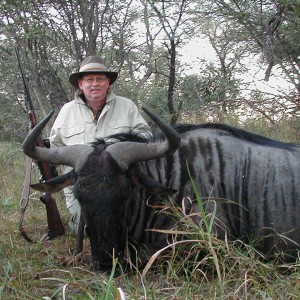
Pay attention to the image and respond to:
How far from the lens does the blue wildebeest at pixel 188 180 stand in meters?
3.28

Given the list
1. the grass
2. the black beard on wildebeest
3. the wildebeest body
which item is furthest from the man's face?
the black beard on wildebeest

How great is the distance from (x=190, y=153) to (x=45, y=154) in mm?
1088

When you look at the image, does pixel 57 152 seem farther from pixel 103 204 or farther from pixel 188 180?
pixel 188 180

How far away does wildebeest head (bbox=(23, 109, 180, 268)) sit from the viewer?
3184mm

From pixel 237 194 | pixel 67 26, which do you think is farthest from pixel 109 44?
Answer: pixel 237 194

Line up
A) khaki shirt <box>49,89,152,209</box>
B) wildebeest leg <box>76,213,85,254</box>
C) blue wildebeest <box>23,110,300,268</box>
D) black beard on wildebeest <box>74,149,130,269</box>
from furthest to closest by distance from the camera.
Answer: khaki shirt <box>49,89,152,209</box> → wildebeest leg <box>76,213,85,254</box> → blue wildebeest <box>23,110,300,268</box> → black beard on wildebeest <box>74,149,130,269</box>

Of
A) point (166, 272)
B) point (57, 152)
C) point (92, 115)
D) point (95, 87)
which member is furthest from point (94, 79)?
point (166, 272)

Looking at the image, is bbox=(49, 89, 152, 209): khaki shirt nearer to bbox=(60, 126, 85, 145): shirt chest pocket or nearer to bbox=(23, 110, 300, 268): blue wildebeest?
bbox=(60, 126, 85, 145): shirt chest pocket

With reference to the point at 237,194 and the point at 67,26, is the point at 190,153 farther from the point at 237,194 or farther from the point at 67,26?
the point at 67,26

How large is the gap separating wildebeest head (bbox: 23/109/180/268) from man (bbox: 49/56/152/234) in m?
1.04

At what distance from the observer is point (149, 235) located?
12.1 ft

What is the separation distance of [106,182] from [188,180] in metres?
0.78

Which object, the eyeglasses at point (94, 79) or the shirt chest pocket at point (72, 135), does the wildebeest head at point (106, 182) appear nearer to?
the shirt chest pocket at point (72, 135)

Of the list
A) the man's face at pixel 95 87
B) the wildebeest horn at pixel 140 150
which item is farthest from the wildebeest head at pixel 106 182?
the man's face at pixel 95 87
